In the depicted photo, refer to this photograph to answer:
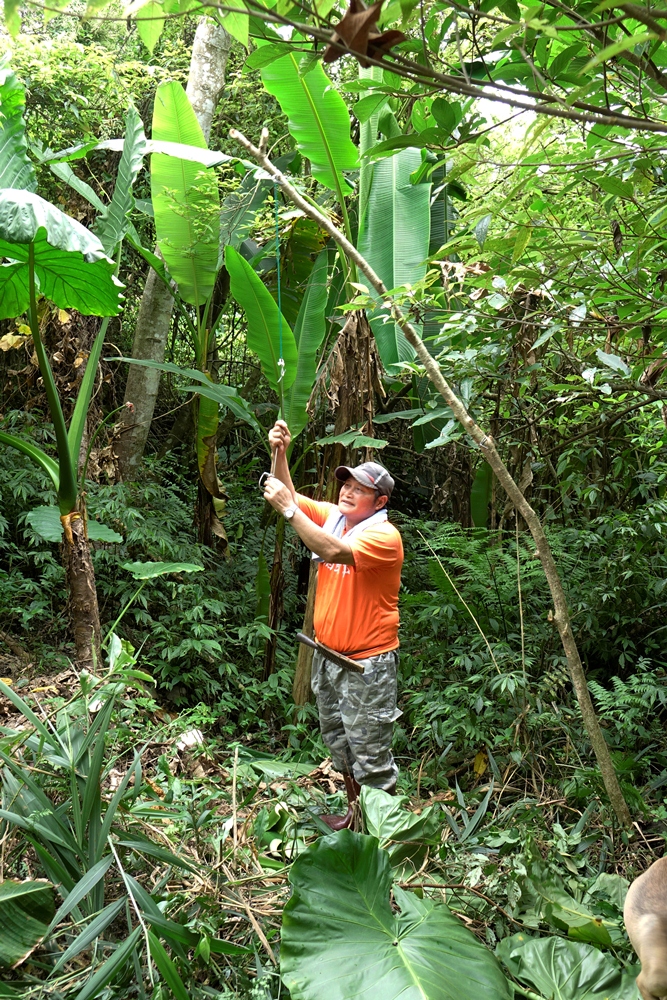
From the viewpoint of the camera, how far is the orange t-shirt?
3.62m

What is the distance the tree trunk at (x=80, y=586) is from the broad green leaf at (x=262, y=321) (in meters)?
1.58

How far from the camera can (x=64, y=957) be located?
88.5 inches

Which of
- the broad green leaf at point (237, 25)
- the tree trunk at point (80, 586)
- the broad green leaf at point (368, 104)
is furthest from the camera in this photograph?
the tree trunk at point (80, 586)

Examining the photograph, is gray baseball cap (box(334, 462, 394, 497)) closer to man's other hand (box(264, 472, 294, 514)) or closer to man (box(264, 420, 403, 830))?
man (box(264, 420, 403, 830))

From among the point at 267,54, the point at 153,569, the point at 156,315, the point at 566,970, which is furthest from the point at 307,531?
the point at 156,315

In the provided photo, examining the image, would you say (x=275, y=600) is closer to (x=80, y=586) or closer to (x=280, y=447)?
(x=80, y=586)

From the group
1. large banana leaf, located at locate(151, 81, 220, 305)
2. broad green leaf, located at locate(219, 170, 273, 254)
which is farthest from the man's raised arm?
Answer: broad green leaf, located at locate(219, 170, 273, 254)

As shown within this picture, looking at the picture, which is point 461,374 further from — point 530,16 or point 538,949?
point 530,16

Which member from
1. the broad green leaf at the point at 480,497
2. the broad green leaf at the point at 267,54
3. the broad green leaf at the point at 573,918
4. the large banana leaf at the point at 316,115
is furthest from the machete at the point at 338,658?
the large banana leaf at the point at 316,115

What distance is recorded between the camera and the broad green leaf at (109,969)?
87.6 inches

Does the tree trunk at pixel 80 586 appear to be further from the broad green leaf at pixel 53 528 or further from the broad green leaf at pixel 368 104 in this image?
the broad green leaf at pixel 368 104

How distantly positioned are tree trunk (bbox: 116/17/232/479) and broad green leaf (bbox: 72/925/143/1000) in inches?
175

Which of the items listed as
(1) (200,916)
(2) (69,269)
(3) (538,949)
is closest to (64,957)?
(1) (200,916)

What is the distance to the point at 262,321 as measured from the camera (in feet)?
17.4
